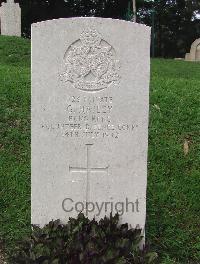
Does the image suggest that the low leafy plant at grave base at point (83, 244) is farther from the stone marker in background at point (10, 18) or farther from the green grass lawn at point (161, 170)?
the stone marker in background at point (10, 18)

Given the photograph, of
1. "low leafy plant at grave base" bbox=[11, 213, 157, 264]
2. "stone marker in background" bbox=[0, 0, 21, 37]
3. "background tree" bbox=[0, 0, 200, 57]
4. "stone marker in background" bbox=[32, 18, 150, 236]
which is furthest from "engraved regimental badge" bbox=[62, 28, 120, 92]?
"background tree" bbox=[0, 0, 200, 57]

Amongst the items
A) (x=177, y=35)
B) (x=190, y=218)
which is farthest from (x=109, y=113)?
(x=177, y=35)

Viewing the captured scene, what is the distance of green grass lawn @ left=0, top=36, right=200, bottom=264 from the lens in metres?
4.09

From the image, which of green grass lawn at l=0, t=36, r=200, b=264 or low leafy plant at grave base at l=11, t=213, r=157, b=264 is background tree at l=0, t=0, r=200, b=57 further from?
low leafy plant at grave base at l=11, t=213, r=157, b=264

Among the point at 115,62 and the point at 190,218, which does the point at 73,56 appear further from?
the point at 190,218

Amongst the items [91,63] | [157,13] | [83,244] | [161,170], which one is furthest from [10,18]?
[157,13]

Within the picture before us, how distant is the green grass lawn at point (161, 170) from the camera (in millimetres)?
4090

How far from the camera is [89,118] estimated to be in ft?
11.8

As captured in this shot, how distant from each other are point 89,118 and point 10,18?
37.8ft

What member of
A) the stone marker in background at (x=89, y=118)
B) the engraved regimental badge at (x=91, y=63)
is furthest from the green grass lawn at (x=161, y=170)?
the engraved regimental badge at (x=91, y=63)

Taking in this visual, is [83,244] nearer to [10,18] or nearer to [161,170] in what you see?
[161,170]

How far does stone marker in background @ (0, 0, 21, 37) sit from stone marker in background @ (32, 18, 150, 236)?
1128cm

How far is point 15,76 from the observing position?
702 cm

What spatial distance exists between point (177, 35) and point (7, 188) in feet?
88.8
